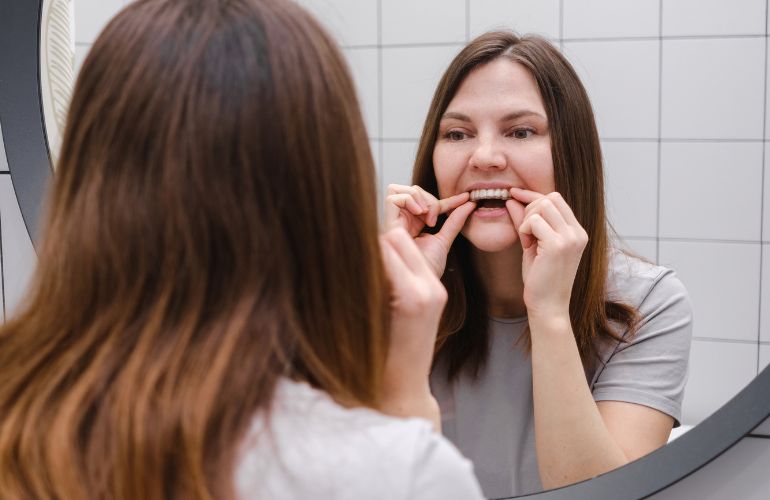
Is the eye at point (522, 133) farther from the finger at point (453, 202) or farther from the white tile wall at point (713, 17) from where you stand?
the white tile wall at point (713, 17)

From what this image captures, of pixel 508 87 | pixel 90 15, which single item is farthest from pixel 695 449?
pixel 90 15

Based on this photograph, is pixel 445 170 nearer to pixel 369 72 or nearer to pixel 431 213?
pixel 431 213

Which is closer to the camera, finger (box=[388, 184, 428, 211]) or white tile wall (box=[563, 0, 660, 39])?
finger (box=[388, 184, 428, 211])

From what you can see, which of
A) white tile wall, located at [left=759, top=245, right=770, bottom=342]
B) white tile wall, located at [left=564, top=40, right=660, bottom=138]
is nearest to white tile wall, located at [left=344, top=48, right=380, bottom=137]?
white tile wall, located at [left=564, top=40, right=660, bottom=138]

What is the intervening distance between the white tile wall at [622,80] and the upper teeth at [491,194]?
51 cm

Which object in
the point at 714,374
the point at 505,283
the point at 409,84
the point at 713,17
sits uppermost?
the point at 713,17

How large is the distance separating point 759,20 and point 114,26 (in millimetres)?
1140

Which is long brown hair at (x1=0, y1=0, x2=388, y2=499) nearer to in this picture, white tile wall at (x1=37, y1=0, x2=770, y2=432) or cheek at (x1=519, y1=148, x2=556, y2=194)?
cheek at (x1=519, y1=148, x2=556, y2=194)

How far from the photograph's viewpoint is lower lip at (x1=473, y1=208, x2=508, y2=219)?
0.85 metres

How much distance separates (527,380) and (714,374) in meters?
0.60

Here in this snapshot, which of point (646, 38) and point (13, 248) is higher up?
point (646, 38)

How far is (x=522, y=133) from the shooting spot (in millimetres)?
873

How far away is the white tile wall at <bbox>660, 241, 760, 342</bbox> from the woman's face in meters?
0.55

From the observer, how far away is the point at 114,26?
39 centimetres
